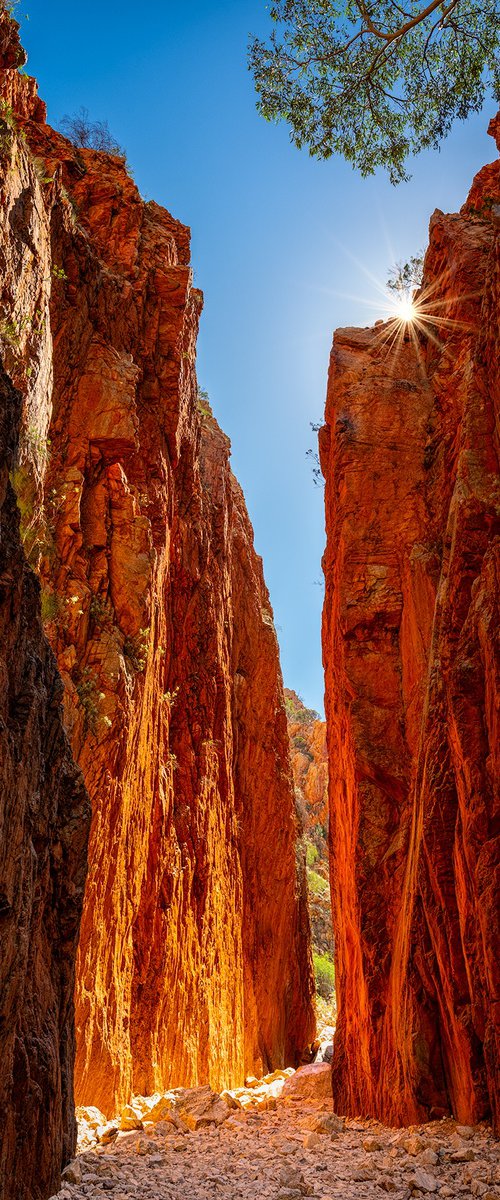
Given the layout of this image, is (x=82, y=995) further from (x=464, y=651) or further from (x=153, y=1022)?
(x=464, y=651)

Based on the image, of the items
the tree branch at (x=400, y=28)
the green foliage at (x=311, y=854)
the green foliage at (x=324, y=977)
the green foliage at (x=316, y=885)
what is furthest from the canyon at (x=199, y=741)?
the green foliage at (x=311, y=854)

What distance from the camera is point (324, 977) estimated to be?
42281 millimetres

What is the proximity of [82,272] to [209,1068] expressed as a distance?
61.2 ft

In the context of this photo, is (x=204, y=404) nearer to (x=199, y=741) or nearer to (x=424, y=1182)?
(x=199, y=741)

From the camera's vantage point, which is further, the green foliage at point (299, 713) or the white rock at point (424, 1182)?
the green foliage at point (299, 713)

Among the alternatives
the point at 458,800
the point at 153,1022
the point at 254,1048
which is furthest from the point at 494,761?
the point at 254,1048

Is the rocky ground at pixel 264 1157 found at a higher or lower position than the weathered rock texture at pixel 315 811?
lower

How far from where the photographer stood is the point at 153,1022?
14.6m

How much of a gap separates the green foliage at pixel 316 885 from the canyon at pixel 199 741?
18621 millimetres

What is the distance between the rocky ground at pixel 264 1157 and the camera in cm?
670

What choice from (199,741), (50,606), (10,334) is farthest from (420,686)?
(10,334)

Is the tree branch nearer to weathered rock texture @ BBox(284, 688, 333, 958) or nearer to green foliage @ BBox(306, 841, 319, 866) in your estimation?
weathered rock texture @ BBox(284, 688, 333, 958)

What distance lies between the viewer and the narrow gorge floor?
6.61 meters

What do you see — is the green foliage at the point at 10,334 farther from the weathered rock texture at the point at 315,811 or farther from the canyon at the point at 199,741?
the weathered rock texture at the point at 315,811
